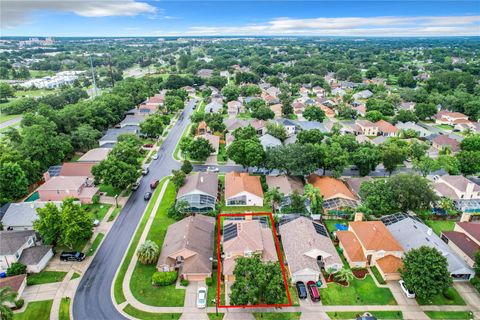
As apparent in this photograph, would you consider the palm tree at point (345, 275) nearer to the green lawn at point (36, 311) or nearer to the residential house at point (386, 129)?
the green lawn at point (36, 311)

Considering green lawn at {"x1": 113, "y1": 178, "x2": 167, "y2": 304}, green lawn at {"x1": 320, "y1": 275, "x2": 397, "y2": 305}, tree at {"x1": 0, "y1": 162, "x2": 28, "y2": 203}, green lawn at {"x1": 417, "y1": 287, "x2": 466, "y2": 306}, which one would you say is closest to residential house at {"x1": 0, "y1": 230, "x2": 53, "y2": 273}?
green lawn at {"x1": 113, "y1": 178, "x2": 167, "y2": 304}

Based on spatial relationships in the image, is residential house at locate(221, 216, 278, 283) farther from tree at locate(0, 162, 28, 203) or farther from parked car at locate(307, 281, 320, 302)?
tree at locate(0, 162, 28, 203)

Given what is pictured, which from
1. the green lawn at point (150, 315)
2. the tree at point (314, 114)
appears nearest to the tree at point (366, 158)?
the tree at point (314, 114)

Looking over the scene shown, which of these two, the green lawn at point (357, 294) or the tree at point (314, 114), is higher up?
the tree at point (314, 114)

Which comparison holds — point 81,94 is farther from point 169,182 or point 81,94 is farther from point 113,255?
point 113,255

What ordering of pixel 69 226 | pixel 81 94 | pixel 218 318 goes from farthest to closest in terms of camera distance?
Answer: pixel 81 94 < pixel 69 226 < pixel 218 318

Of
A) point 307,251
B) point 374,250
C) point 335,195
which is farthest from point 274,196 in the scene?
point 374,250

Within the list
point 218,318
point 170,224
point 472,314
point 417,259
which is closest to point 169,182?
point 170,224
